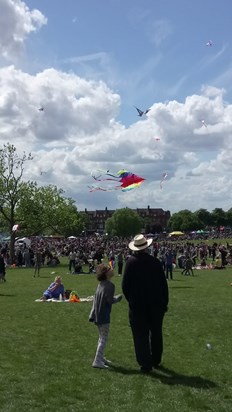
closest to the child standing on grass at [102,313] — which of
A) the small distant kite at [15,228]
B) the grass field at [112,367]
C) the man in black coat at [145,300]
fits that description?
the grass field at [112,367]

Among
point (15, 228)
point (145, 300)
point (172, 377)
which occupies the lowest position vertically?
point (172, 377)

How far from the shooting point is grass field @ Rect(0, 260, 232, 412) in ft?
21.6

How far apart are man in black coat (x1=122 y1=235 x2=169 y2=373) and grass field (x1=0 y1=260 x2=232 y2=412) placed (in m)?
0.44

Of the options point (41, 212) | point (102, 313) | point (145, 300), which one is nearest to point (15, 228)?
point (41, 212)

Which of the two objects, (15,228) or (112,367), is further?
(15,228)

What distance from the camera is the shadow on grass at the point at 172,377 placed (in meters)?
7.42

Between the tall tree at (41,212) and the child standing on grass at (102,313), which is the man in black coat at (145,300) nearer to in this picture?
the child standing on grass at (102,313)

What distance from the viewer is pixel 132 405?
6.45 metres

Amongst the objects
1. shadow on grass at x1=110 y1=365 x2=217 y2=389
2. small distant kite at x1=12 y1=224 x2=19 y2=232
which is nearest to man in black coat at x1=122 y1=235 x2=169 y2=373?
shadow on grass at x1=110 y1=365 x2=217 y2=389

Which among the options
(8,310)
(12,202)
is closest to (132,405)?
(8,310)

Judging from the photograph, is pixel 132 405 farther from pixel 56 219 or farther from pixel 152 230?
pixel 152 230

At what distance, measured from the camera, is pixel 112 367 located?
8.45 m

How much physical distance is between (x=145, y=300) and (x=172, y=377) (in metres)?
1.14

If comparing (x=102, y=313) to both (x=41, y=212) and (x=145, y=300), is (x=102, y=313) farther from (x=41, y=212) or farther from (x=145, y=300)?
(x=41, y=212)
